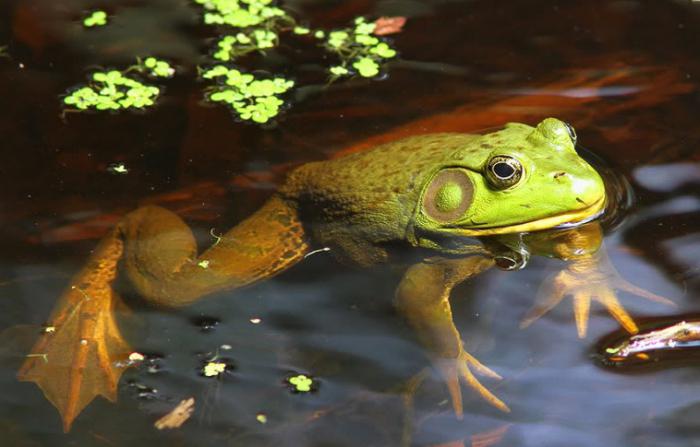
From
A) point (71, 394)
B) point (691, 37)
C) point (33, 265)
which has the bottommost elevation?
point (71, 394)

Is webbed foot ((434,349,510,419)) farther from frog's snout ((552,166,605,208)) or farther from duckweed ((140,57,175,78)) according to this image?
duckweed ((140,57,175,78))

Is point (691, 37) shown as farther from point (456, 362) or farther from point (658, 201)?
point (456, 362)

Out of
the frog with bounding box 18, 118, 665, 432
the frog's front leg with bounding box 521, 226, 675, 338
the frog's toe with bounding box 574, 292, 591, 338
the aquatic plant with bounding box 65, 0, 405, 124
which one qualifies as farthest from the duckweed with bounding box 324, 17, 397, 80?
the frog's toe with bounding box 574, 292, 591, 338

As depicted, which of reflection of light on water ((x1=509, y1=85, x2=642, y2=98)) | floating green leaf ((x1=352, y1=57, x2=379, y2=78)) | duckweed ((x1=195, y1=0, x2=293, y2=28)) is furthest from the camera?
duckweed ((x1=195, y1=0, x2=293, y2=28))

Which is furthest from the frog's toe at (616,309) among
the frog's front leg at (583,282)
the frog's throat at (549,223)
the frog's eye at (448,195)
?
the frog's eye at (448,195)

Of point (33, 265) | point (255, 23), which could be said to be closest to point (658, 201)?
point (255, 23)

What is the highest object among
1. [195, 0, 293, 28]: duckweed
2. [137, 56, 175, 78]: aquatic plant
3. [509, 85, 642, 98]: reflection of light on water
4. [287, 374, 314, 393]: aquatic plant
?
[195, 0, 293, 28]: duckweed
